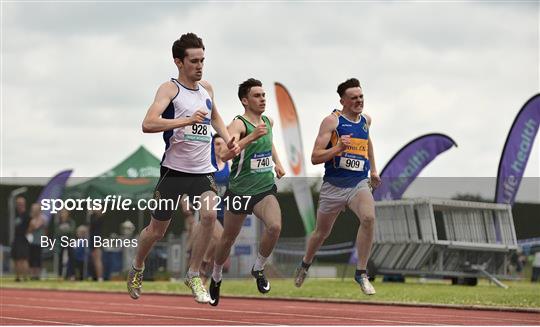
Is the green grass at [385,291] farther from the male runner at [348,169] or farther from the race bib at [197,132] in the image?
the race bib at [197,132]

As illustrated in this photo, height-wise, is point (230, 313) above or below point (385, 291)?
below

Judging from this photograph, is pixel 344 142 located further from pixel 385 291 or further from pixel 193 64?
pixel 385 291

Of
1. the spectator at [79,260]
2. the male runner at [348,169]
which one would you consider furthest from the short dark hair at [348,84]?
the spectator at [79,260]

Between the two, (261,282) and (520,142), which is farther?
(520,142)

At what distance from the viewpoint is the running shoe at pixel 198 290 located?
33.3ft

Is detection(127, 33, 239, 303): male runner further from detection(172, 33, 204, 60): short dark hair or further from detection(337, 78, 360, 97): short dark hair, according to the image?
detection(337, 78, 360, 97): short dark hair

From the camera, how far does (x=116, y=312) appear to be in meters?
18.0

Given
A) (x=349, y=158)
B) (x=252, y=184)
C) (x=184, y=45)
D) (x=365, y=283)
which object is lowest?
(x=365, y=283)

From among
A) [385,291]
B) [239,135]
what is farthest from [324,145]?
[385,291]

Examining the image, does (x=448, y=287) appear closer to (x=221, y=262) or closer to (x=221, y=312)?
(x=221, y=312)

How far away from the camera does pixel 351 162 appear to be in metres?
11.0

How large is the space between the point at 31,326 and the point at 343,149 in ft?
17.9

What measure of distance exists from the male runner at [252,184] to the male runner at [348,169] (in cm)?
44

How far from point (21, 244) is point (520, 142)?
1004cm
